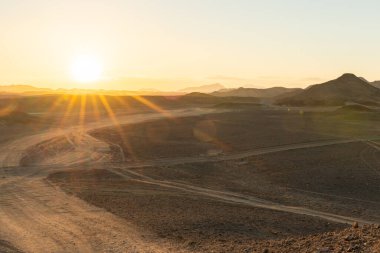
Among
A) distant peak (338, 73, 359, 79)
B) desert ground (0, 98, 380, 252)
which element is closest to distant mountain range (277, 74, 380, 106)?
distant peak (338, 73, 359, 79)

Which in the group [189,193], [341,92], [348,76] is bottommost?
[189,193]

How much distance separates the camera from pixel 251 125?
58281 mm

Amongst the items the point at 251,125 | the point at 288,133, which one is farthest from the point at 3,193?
the point at 251,125

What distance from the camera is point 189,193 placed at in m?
21.8

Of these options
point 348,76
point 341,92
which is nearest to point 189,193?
point 341,92

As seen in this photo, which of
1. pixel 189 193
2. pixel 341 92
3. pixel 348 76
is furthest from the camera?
pixel 348 76

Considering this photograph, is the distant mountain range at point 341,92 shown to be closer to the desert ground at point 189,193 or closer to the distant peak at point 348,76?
the distant peak at point 348,76

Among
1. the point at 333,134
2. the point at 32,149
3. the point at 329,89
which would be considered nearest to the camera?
the point at 32,149

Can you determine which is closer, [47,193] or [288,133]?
[47,193]

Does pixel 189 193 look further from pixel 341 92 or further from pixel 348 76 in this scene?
pixel 348 76

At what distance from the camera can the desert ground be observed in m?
13.9

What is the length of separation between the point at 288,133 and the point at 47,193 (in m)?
32.5

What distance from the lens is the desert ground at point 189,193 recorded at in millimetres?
13940

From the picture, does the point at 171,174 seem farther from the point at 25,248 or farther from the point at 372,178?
the point at 25,248
